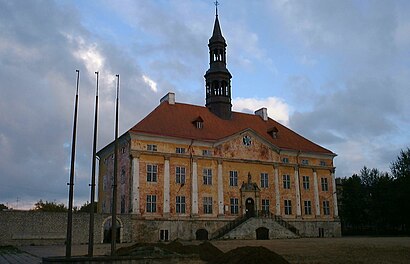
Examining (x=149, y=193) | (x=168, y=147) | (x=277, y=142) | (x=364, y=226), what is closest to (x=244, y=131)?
(x=277, y=142)

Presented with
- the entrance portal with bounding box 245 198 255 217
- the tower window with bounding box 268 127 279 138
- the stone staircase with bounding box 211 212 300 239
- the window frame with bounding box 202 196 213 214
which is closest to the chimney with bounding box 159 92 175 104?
the window frame with bounding box 202 196 213 214

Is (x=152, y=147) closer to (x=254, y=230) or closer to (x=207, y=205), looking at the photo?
(x=207, y=205)

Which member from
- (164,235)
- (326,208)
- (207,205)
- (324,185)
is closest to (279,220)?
(207,205)

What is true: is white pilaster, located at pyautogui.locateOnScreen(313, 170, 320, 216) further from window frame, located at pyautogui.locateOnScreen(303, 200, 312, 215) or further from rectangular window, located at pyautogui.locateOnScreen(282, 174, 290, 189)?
rectangular window, located at pyautogui.locateOnScreen(282, 174, 290, 189)

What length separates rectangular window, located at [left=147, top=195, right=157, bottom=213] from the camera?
4197cm

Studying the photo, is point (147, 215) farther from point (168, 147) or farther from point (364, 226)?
point (364, 226)

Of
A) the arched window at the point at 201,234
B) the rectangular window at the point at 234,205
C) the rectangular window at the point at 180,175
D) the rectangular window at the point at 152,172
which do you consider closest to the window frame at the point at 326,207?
the rectangular window at the point at 234,205

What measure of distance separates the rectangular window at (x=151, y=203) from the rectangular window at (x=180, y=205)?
2.39 m

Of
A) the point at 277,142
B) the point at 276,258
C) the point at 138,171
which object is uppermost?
the point at 277,142

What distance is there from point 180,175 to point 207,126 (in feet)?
23.6

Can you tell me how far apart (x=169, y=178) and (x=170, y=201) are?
7.40 ft

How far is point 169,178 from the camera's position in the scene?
143 feet

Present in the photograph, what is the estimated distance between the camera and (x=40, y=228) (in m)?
36.1

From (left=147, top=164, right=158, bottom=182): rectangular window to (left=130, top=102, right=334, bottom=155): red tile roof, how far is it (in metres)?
3.25
